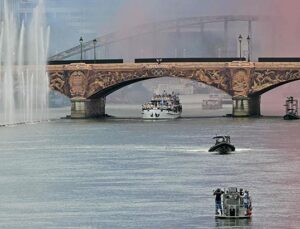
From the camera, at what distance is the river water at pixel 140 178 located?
301 feet

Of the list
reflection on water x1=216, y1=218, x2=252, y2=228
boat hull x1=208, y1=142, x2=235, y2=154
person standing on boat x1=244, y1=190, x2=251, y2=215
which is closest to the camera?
reflection on water x1=216, y1=218, x2=252, y2=228

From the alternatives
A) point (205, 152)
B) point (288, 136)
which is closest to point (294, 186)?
point (205, 152)

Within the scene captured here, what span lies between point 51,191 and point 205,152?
117ft

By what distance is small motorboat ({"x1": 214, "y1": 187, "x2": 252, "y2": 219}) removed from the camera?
89312 mm

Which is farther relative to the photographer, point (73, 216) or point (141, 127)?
point (141, 127)

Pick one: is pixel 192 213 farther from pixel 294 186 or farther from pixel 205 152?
pixel 205 152

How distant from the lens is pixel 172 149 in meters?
143

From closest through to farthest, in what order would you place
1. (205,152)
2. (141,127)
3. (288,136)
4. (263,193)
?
1. (263,193)
2. (205,152)
3. (288,136)
4. (141,127)

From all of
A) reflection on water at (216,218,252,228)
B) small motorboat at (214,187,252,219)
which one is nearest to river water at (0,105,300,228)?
reflection on water at (216,218,252,228)

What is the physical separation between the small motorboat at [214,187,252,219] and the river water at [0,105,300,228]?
2.70 ft

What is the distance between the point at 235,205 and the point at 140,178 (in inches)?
946

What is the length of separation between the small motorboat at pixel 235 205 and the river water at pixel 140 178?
824mm

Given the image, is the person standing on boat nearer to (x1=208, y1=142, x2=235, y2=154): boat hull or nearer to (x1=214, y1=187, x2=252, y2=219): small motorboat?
(x1=214, y1=187, x2=252, y2=219): small motorboat

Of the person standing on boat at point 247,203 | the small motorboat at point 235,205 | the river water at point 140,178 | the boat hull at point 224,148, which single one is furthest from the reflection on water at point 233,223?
the boat hull at point 224,148
